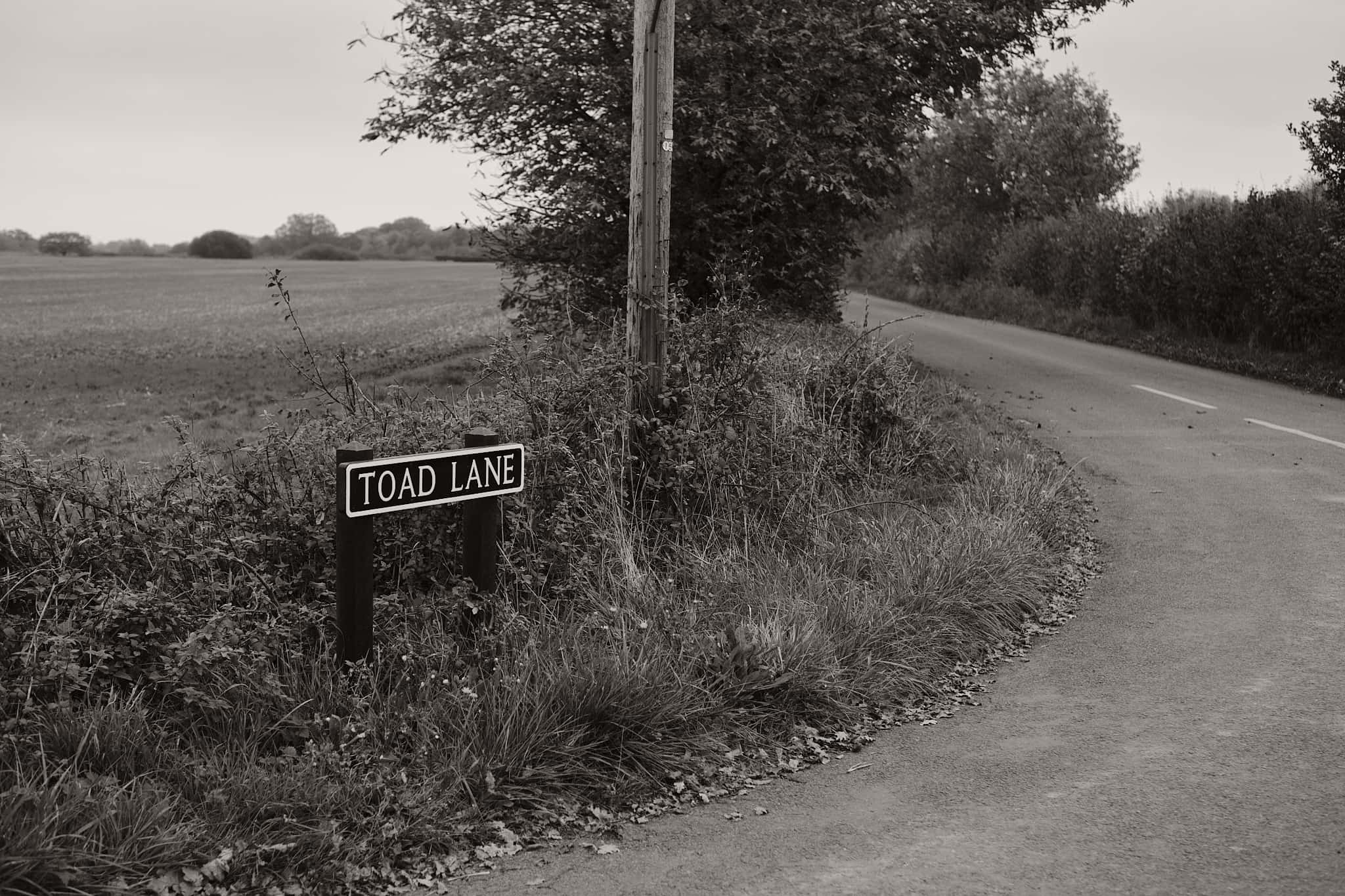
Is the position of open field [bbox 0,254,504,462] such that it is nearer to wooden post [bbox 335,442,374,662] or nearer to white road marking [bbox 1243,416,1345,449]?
wooden post [bbox 335,442,374,662]

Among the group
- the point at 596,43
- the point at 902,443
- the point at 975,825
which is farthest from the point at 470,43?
the point at 975,825

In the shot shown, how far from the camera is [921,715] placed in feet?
18.6

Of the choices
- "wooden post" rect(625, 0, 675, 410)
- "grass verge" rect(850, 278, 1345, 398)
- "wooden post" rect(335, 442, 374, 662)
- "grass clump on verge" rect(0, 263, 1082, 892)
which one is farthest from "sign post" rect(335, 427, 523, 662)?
"grass verge" rect(850, 278, 1345, 398)

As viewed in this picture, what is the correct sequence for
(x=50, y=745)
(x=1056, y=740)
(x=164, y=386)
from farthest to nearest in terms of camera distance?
(x=164, y=386) < (x=1056, y=740) < (x=50, y=745)

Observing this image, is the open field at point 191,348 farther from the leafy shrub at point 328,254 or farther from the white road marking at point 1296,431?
the leafy shrub at point 328,254

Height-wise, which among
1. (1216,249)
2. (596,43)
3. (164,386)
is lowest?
(164,386)

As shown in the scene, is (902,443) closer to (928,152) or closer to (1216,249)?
(1216,249)

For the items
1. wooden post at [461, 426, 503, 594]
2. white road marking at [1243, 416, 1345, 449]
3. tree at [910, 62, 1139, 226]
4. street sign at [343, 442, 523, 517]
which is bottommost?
white road marking at [1243, 416, 1345, 449]

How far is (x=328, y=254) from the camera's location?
103 m

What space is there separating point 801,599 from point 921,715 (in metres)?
0.91

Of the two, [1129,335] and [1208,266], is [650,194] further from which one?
[1129,335]

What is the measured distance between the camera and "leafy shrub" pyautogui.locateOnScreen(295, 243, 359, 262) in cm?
10219

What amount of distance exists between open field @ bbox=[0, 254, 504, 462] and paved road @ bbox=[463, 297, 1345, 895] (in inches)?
183

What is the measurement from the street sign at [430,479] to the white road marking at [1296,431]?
10.6 meters
